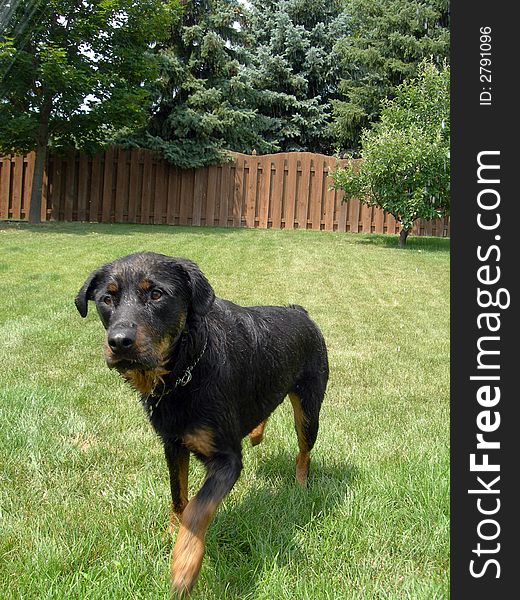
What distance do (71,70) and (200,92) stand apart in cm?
599

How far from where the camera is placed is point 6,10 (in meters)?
15.3

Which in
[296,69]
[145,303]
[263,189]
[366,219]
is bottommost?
[145,303]

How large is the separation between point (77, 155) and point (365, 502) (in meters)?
17.7

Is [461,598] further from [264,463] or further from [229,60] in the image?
[229,60]

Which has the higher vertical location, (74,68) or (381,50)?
(381,50)

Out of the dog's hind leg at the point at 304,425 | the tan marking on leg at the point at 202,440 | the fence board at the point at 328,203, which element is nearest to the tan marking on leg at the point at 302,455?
the dog's hind leg at the point at 304,425

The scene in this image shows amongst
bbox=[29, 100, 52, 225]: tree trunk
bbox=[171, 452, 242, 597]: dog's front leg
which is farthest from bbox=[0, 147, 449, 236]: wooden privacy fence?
bbox=[171, 452, 242, 597]: dog's front leg

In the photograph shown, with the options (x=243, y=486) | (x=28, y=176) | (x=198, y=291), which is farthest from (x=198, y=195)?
(x=198, y=291)

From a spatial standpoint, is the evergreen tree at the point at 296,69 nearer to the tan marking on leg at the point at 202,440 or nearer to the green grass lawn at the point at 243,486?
the green grass lawn at the point at 243,486

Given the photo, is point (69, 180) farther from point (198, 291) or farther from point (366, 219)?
point (198, 291)

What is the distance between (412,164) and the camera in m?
14.0

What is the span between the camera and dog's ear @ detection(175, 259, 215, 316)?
241 centimetres

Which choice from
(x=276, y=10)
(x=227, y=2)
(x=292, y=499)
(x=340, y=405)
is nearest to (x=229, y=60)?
(x=227, y=2)

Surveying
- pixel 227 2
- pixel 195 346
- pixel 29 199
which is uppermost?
pixel 227 2
